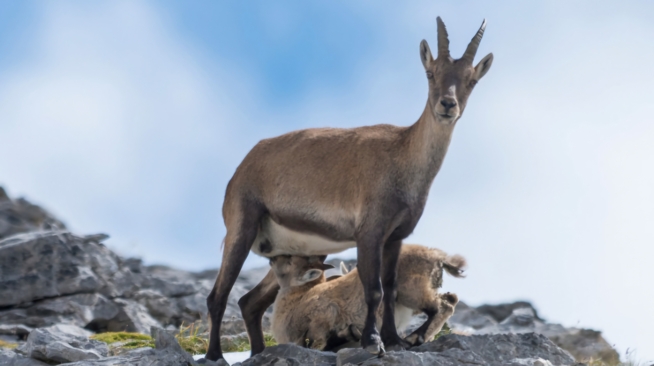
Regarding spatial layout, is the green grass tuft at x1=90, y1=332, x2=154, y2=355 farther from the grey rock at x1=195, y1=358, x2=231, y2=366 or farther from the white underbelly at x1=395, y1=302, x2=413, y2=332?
the white underbelly at x1=395, y1=302, x2=413, y2=332

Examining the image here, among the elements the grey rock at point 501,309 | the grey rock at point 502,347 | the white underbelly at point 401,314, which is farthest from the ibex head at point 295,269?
the grey rock at point 501,309

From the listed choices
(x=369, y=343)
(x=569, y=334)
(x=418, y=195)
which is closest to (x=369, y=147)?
(x=418, y=195)

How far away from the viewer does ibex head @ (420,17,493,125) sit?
9180mm

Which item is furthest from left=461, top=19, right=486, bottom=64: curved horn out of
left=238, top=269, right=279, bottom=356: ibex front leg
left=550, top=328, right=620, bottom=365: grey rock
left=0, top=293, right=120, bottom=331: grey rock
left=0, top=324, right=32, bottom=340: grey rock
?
left=0, top=293, right=120, bottom=331: grey rock

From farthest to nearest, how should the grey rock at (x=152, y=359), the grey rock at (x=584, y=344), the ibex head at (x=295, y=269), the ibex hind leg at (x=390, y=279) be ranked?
the grey rock at (x=584, y=344) < the ibex head at (x=295, y=269) < the ibex hind leg at (x=390, y=279) < the grey rock at (x=152, y=359)

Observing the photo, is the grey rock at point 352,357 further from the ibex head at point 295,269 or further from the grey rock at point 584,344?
the grey rock at point 584,344

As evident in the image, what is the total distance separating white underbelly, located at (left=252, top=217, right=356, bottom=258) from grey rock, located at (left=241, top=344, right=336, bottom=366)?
1653 millimetres

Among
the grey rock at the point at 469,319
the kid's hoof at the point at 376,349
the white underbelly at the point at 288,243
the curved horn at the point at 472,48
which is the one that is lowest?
the kid's hoof at the point at 376,349

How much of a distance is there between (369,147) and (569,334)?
31.3 ft

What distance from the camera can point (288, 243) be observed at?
10.7 metres

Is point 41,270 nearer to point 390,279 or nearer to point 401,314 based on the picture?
point 401,314

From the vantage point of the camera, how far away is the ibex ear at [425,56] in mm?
9789

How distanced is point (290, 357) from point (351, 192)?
207 centimetres

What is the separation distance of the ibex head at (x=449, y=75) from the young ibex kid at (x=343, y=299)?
2.18 metres
